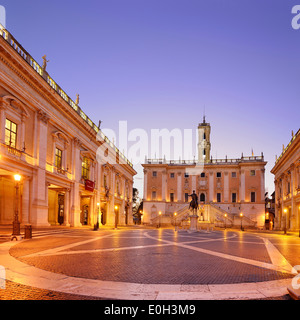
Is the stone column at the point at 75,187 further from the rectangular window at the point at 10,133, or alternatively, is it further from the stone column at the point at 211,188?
the stone column at the point at 211,188

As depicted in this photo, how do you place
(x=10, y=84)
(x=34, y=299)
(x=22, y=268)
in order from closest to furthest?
(x=34, y=299), (x=22, y=268), (x=10, y=84)

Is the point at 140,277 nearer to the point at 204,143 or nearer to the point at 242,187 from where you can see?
the point at 242,187

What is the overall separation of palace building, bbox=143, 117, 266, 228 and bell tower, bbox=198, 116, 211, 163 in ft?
7.34

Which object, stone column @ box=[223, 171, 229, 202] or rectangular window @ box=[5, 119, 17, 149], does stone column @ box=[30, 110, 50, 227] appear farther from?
stone column @ box=[223, 171, 229, 202]

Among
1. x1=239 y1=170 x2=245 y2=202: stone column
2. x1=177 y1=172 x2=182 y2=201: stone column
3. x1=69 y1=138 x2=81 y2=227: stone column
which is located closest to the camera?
x1=69 y1=138 x2=81 y2=227: stone column

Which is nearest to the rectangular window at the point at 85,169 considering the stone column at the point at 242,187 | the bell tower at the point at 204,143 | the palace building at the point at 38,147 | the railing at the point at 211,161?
the palace building at the point at 38,147

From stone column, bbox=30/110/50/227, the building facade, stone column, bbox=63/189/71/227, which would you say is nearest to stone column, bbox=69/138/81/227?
stone column, bbox=63/189/71/227

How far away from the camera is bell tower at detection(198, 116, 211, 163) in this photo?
87750mm

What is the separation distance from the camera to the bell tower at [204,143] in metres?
87.8
